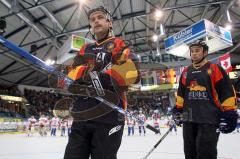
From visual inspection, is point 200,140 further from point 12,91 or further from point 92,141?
point 12,91

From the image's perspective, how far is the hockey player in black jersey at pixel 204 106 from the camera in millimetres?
2844

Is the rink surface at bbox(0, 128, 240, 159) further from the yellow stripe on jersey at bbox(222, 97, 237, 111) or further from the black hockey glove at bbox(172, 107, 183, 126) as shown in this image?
the yellow stripe on jersey at bbox(222, 97, 237, 111)

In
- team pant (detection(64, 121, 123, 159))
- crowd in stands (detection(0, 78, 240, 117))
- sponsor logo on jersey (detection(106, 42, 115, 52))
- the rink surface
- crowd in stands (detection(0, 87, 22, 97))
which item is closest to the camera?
team pant (detection(64, 121, 123, 159))

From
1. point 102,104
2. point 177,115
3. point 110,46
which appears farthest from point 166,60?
point 102,104

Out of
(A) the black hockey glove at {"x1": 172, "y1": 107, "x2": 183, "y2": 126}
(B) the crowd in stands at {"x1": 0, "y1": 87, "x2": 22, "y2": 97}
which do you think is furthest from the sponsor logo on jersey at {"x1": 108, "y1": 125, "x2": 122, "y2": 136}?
(B) the crowd in stands at {"x1": 0, "y1": 87, "x2": 22, "y2": 97}

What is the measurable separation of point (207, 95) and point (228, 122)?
1.22 ft

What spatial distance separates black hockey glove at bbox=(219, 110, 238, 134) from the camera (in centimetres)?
282

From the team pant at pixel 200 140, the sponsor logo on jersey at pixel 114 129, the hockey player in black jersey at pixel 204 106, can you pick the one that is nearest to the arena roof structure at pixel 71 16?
the hockey player in black jersey at pixel 204 106

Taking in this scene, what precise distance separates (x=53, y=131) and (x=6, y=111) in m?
9.68

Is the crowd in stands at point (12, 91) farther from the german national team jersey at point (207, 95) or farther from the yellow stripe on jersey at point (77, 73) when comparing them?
the yellow stripe on jersey at point (77, 73)

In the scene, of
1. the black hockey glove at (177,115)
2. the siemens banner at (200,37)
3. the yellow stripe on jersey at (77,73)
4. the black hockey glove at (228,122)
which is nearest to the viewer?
the yellow stripe on jersey at (77,73)

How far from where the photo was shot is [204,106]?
9.91ft

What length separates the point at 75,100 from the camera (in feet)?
7.20

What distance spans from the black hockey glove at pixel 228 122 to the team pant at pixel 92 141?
132 cm
